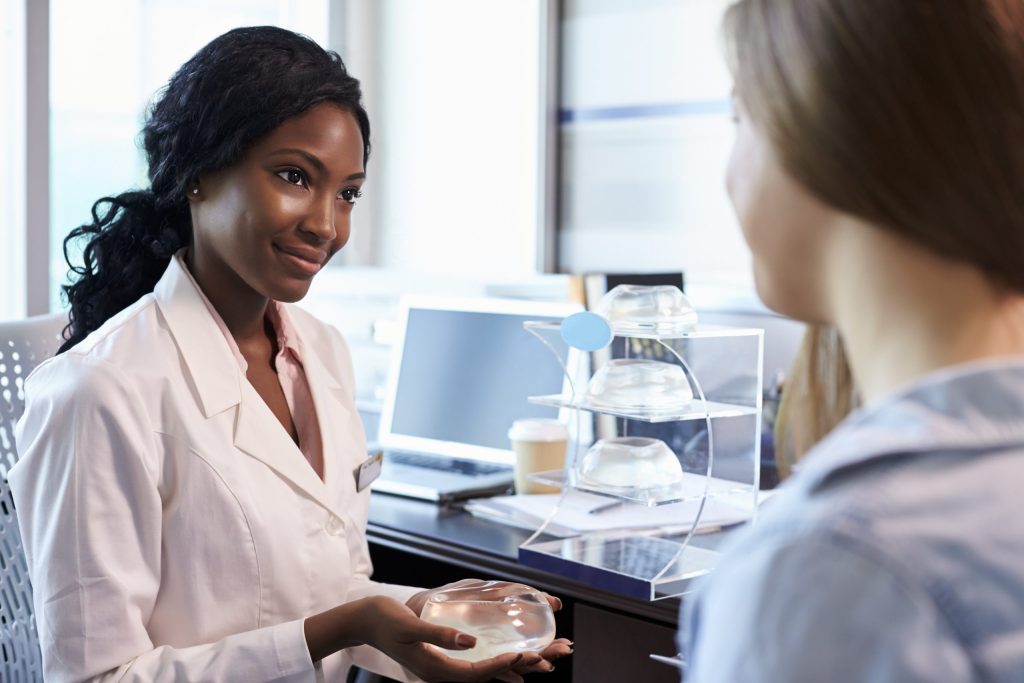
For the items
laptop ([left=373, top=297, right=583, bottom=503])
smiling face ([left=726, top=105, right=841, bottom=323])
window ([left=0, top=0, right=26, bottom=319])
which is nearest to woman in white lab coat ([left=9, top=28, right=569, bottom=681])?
laptop ([left=373, top=297, right=583, bottom=503])

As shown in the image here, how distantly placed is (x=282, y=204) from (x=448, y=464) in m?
1.04

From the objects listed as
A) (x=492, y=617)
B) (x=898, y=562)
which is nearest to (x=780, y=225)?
(x=898, y=562)

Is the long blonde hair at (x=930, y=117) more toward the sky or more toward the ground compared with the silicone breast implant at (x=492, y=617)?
more toward the sky

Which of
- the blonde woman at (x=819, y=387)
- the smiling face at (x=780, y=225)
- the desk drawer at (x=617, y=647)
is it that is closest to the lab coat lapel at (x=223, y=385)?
the desk drawer at (x=617, y=647)

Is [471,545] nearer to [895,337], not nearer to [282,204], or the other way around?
[282,204]

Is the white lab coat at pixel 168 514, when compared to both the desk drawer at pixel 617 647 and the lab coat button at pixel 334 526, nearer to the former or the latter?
the lab coat button at pixel 334 526

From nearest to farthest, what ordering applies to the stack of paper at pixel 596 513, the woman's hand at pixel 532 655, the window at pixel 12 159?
the woman's hand at pixel 532 655 < the stack of paper at pixel 596 513 < the window at pixel 12 159

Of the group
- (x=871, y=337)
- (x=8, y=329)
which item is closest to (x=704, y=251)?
(x=8, y=329)

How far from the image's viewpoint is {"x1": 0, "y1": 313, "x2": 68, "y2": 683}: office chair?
5.24 feet

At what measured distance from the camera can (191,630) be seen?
134 cm

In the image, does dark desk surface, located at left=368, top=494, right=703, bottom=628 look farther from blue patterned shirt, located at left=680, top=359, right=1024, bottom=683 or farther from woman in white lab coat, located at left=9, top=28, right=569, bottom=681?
blue patterned shirt, located at left=680, top=359, right=1024, bottom=683

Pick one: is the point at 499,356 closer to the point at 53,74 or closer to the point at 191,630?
the point at 191,630

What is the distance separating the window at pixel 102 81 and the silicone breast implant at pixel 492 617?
1.56 m

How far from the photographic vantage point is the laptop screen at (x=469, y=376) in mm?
2195
